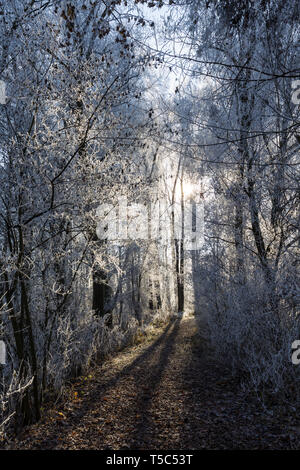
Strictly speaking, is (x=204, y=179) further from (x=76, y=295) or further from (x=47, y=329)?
(x=47, y=329)

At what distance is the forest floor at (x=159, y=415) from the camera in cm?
362

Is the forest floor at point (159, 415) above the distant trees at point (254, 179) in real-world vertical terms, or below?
below

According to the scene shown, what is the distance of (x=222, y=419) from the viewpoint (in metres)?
4.12

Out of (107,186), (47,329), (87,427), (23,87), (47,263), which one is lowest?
(87,427)

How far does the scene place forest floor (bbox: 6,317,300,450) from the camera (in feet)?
11.9

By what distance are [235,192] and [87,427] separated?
490 centimetres

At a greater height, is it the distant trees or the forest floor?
the distant trees

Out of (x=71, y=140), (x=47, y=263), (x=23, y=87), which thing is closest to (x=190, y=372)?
(x=47, y=263)

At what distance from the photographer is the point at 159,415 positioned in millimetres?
4344

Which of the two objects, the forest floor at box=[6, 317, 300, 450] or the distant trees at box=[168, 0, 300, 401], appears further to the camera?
the distant trees at box=[168, 0, 300, 401]

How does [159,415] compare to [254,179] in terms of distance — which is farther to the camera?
[254,179]

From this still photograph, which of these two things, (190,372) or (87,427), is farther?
(190,372)

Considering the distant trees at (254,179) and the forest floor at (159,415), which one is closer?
the forest floor at (159,415)

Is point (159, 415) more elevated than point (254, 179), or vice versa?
point (254, 179)
